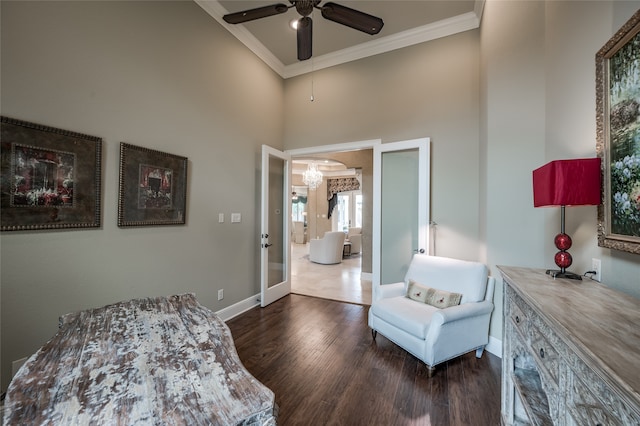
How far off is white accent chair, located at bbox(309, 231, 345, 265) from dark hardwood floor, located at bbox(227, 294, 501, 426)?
3524 mm

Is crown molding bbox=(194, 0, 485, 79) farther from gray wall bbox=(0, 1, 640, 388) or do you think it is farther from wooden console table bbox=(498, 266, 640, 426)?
wooden console table bbox=(498, 266, 640, 426)

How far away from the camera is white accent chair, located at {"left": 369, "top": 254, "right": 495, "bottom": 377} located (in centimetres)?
196

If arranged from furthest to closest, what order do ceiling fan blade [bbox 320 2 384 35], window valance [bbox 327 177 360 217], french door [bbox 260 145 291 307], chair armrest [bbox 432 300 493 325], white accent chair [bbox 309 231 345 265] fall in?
window valance [bbox 327 177 360 217] → white accent chair [bbox 309 231 345 265] → french door [bbox 260 145 291 307] → ceiling fan blade [bbox 320 2 384 35] → chair armrest [bbox 432 300 493 325]

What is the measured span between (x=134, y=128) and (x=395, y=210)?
9.77ft

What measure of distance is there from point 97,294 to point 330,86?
371cm

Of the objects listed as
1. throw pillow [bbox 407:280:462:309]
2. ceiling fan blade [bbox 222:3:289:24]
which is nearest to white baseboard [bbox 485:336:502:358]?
Answer: throw pillow [bbox 407:280:462:309]

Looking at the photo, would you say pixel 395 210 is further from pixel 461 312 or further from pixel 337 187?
pixel 337 187

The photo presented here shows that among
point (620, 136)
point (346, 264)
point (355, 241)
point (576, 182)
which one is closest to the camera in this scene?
point (620, 136)

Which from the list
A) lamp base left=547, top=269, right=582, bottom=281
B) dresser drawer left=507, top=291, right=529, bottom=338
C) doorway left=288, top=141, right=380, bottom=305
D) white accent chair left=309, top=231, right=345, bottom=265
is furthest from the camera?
white accent chair left=309, top=231, right=345, bottom=265

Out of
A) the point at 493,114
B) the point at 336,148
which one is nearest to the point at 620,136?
the point at 493,114

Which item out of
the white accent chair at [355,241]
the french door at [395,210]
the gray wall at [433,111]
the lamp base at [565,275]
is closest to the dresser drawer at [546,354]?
the lamp base at [565,275]

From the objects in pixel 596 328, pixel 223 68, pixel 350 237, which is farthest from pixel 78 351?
pixel 350 237

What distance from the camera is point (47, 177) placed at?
164 cm

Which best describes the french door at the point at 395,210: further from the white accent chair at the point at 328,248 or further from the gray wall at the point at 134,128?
the white accent chair at the point at 328,248
